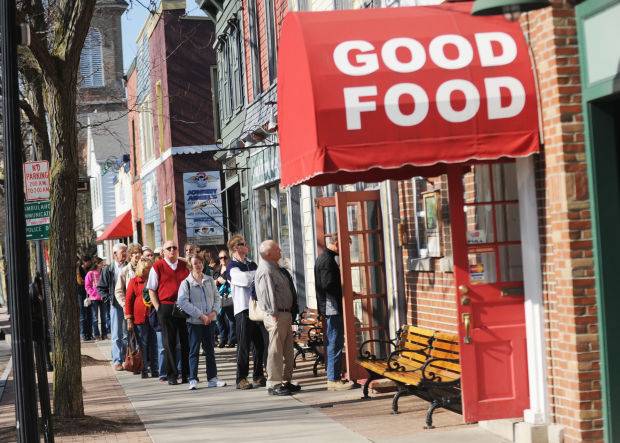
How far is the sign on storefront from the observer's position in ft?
42.2

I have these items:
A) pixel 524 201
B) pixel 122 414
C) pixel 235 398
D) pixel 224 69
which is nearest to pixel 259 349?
pixel 235 398

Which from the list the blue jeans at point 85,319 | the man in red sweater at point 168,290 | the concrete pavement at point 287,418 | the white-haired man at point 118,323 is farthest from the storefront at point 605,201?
the blue jeans at point 85,319

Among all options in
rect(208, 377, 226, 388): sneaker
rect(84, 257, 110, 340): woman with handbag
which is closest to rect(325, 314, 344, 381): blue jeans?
rect(208, 377, 226, 388): sneaker

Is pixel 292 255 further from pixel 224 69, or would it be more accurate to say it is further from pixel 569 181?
pixel 569 181

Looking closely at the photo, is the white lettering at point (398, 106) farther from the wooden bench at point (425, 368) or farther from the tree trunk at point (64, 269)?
the tree trunk at point (64, 269)

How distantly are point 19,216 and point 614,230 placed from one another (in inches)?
181

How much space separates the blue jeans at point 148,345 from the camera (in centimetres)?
1591

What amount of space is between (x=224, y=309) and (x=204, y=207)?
10344mm

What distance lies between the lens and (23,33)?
895 cm

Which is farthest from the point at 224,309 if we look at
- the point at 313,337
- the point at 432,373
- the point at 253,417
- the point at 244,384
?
the point at 432,373

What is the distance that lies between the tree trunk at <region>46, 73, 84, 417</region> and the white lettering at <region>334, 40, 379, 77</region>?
4.29 m

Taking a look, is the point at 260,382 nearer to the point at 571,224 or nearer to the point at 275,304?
the point at 275,304

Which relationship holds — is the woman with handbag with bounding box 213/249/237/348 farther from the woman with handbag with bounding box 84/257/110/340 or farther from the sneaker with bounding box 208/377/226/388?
the woman with handbag with bounding box 84/257/110/340

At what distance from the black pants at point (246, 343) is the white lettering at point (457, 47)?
6027mm
